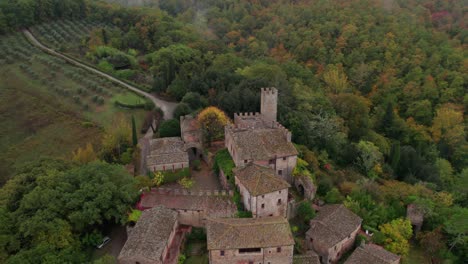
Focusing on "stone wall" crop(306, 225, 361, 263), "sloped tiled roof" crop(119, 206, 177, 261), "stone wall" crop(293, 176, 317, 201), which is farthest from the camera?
"stone wall" crop(293, 176, 317, 201)

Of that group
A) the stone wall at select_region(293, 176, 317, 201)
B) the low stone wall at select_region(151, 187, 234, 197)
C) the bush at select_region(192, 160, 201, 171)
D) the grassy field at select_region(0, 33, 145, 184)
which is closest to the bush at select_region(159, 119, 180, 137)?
the bush at select_region(192, 160, 201, 171)

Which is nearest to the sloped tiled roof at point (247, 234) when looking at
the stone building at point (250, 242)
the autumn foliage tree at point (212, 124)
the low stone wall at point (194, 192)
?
the stone building at point (250, 242)

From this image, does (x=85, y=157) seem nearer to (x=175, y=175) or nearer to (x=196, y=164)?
(x=175, y=175)

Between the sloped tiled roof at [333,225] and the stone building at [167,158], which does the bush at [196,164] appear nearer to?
the stone building at [167,158]

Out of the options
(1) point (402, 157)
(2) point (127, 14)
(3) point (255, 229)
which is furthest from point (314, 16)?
(3) point (255, 229)

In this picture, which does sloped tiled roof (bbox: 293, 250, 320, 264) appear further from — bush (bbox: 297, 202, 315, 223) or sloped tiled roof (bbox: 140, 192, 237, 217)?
sloped tiled roof (bbox: 140, 192, 237, 217)

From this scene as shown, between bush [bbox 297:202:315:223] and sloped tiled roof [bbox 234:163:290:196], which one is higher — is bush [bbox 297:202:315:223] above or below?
below
